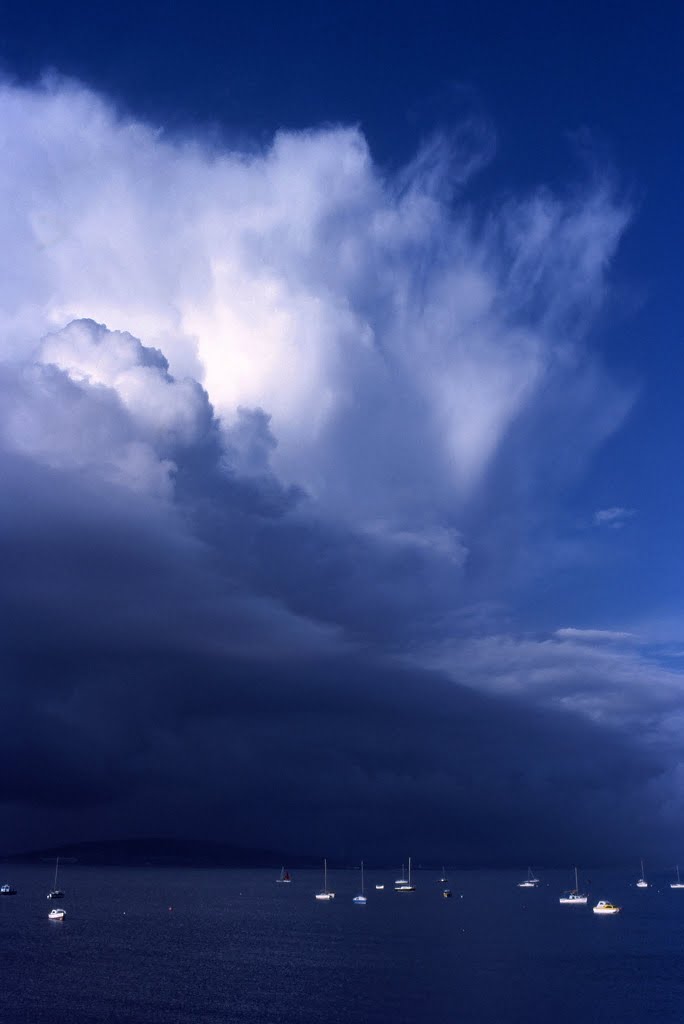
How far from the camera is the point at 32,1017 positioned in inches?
4331

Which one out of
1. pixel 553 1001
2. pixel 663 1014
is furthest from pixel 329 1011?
pixel 663 1014

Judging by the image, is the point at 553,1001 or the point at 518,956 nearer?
the point at 553,1001

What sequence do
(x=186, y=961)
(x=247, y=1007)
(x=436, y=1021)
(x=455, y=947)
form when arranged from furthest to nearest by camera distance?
(x=455, y=947)
(x=186, y=961)
(x=247, y=1007)
(x=436, y=1021)

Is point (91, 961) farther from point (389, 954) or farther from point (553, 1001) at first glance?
point (553, 1001)

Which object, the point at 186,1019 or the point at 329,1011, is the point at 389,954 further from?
the point at 186,1019

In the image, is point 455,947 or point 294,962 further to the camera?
point 455,947

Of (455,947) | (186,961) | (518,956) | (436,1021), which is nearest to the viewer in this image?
(436,1021)

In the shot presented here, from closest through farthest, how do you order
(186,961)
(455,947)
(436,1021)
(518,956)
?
(436,1021) < (186,961) < (518,956) < (455,947)

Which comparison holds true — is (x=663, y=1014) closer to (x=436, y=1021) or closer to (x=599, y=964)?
(x=436, y=1021)

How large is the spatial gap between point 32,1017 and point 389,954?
84.0 meters

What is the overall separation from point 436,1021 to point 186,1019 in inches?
1191

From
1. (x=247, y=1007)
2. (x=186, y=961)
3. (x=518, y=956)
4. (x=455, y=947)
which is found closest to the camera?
(x=247, y=1007)

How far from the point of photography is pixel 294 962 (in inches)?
6339

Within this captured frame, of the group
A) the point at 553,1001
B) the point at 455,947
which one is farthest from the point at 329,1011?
the point at 455,947
